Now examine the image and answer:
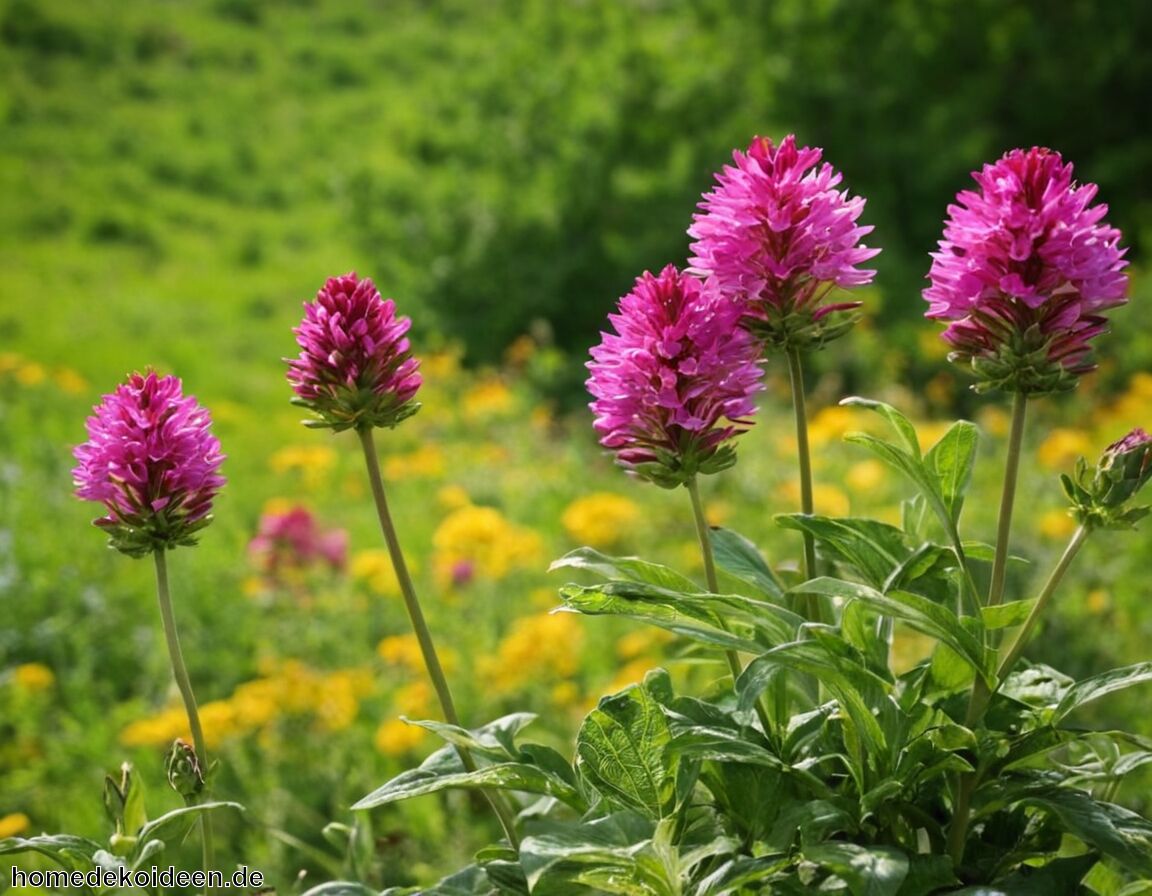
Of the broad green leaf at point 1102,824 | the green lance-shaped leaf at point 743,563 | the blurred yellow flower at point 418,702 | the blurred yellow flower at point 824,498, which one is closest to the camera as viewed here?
the broad green leaf at point 1102,824

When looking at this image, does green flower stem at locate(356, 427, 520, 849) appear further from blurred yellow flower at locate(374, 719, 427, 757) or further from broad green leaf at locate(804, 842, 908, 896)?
blurred yellow flower at locate(374, 719, 427, 757)

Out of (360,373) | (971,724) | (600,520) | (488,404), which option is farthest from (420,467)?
(971,724)

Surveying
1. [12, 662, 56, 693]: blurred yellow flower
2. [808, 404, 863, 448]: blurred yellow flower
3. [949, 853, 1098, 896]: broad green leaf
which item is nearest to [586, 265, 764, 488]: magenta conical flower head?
[949, 853, 1098, 896]: broad green leaf

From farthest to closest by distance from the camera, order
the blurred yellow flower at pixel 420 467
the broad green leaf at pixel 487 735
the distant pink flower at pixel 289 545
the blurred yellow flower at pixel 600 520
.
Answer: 1. the blurred yellow flower at pixel 420 467
2. the blurred yellow flower at pixel 600 520
3. the distant pink flower at pixel 289 545
4. the broad green leaf at pixel 487 735

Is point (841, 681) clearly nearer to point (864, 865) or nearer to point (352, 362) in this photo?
point (864, 865)

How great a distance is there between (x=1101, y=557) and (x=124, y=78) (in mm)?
10506

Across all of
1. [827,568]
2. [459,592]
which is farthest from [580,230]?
[827,568]

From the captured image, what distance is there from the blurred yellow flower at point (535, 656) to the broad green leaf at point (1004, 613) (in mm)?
2028

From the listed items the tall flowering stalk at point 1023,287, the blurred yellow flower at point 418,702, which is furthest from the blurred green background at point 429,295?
the tall flowering stalk at point 1023,287

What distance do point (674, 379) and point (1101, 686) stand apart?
616 mm

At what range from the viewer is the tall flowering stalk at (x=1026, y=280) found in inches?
56.1

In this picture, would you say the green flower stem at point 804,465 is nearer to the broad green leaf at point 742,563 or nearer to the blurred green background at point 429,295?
the broad green leaf at point 742,563

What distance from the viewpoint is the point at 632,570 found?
61.7 inches

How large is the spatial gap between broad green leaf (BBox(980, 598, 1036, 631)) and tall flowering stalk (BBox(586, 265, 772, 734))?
0.35m
